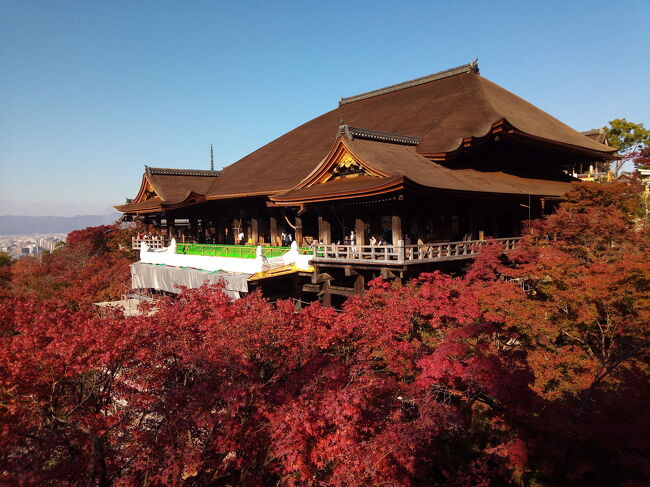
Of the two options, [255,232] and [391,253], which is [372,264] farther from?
[255,232]

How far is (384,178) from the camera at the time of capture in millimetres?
14672

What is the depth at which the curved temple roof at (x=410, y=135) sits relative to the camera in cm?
1880

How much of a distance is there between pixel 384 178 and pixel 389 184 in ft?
4.59

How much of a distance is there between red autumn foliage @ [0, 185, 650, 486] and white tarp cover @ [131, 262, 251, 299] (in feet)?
21.1

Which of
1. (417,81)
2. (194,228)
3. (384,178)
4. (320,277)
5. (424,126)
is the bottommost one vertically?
(320,277)

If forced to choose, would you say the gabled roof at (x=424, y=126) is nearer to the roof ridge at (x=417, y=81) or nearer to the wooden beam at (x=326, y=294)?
the roof ridge at (x=417, y=81)

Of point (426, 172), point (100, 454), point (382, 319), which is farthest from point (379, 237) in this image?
point (100, 454)

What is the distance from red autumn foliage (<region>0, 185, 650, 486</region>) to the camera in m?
6.23

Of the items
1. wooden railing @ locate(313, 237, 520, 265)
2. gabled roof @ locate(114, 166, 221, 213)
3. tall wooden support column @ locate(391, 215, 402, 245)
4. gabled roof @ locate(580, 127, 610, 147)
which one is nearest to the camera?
wooden railing @ locate(313, 237, 520, 265)

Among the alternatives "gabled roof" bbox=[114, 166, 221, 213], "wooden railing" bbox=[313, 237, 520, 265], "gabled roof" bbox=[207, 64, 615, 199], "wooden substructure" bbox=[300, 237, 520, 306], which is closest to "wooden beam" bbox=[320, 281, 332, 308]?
"wooden substructure" bbox=[300, 237, 520, 306]

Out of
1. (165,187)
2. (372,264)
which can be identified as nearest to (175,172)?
(165,187)

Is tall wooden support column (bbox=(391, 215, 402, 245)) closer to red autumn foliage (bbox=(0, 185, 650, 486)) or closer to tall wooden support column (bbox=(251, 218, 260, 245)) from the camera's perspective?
red autumn foliage (bbox=(0, 185, 650, 486))

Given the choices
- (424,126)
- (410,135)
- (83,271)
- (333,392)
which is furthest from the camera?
(83,271)

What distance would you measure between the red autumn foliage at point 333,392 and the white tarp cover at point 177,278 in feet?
21.1
